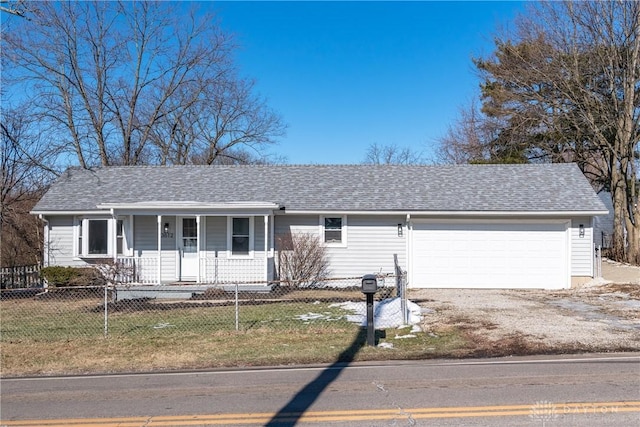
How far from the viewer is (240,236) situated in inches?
695

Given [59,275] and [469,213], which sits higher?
[469,213]

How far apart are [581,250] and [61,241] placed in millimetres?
18004

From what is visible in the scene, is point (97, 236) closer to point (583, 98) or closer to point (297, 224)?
point (297, 224)

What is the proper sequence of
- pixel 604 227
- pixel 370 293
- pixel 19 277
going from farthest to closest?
pixel 604 227
pixel 19 277
pixel 370 293

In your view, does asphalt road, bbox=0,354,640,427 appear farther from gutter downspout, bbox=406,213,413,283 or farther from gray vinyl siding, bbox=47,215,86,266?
gray vinyl siding, bbox=47,215,86,266

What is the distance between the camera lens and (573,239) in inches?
685

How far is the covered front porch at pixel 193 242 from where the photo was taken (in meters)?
16.8

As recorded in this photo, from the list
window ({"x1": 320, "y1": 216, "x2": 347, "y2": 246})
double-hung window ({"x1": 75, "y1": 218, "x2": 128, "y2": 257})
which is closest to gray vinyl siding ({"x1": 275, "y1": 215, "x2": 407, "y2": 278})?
window ({"x1": 320, "y1": 216, "x2": 347, "y2": 246})

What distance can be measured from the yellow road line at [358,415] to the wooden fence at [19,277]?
15.4m

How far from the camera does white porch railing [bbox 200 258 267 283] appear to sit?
55.3 feet

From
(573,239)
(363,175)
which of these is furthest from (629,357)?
(363,175)

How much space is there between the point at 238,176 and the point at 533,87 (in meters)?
17.2

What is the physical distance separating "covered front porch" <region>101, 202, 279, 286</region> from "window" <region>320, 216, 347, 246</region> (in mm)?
1821

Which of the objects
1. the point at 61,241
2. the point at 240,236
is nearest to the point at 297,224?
the point at 240,236
